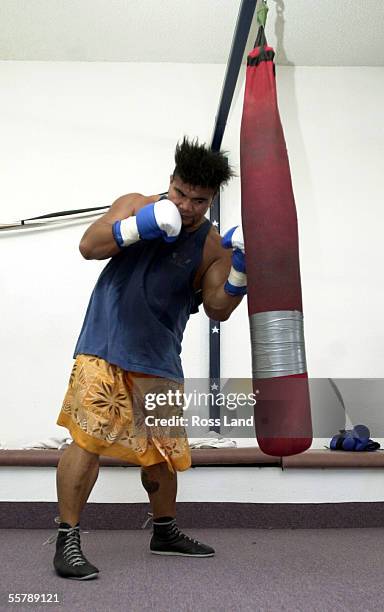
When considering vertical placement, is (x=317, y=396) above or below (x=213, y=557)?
above

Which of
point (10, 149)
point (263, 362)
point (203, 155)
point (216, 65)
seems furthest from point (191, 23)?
point (263, 362)

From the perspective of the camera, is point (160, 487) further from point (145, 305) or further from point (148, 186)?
point (148, 186)

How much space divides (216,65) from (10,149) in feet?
4.79

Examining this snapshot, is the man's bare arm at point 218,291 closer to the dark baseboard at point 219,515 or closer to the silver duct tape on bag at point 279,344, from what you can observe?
the silver duct tape on bag at point 279,344

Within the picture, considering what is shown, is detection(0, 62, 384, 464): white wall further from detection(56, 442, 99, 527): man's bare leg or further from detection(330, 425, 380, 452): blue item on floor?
detection(56, 442, 99, 527): man's bare leg

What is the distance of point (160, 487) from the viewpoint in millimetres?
2314

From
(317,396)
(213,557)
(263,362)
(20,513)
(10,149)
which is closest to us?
(263,362)

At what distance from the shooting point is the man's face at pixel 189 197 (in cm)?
212

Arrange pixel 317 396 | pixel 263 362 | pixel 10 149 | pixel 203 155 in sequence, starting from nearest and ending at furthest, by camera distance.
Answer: pixel 263 362
pixel 203 155
pixel 317 396
pixel 10 149

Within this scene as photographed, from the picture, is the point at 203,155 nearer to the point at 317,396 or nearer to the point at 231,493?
the point at 231,493

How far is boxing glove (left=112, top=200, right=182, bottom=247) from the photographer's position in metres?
1.98

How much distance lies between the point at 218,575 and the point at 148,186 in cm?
281

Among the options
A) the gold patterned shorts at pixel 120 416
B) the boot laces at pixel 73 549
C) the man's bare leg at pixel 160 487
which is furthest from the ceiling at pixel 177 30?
the boot laces at pixel 73 549

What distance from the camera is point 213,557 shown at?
2299 mm
